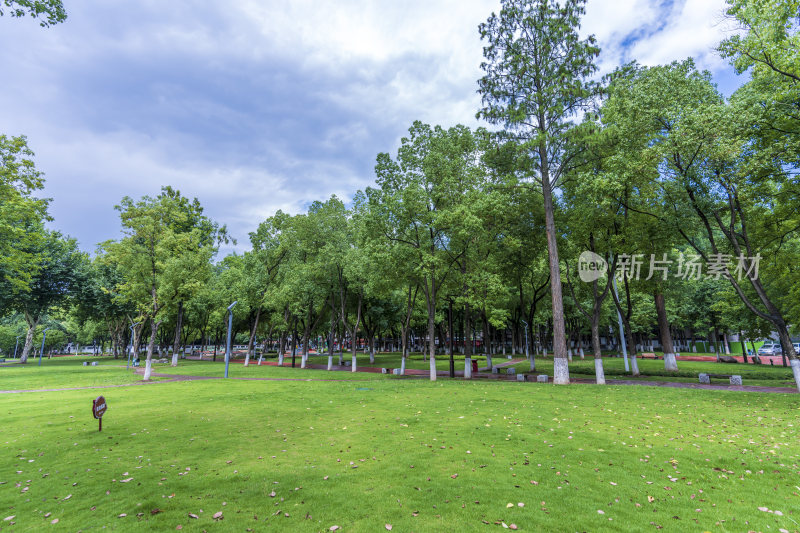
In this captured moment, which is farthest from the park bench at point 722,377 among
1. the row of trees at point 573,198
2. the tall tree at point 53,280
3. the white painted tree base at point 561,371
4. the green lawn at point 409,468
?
the tall tree at point 53,280

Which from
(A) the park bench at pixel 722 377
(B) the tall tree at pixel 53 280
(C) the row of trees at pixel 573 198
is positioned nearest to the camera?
(C) the row of trees at pixel 573 198

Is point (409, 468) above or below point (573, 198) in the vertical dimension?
below

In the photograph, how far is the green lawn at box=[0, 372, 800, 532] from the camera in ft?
16.2

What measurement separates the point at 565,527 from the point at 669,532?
1273 mm

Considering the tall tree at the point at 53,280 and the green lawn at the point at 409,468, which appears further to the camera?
the tall tree at the point at 53,280

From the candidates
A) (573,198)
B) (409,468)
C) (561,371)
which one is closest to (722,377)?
(561,371)

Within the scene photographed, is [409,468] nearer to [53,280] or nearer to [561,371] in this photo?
[561,371]

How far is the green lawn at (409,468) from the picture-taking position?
4934 millimetres

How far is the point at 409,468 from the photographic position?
6.71 meters

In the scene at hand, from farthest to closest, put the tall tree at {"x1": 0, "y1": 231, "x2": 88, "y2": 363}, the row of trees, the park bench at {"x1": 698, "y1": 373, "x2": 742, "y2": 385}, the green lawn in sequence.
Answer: the tall tree at {"x1": 0, "y1": 231, "x2": 88, "y2": 363}, the park bench at {"x1": 698, "y1": 373, "x2": 742, "y2": 385}, the row of trees, the green lawn

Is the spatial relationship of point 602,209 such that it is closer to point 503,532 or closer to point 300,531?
point 503,532

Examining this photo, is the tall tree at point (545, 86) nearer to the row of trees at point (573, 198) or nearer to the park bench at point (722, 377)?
the row of trees at point (573, 198)

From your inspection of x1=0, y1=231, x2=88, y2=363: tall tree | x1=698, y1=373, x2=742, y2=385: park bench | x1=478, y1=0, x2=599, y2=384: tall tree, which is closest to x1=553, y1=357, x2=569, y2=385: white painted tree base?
x1=478, y1=0, x2=599, y2=384: tall tree

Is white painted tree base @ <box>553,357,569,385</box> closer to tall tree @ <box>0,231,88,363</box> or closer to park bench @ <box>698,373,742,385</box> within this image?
park bench @ <box>698,373,742,385</box>
